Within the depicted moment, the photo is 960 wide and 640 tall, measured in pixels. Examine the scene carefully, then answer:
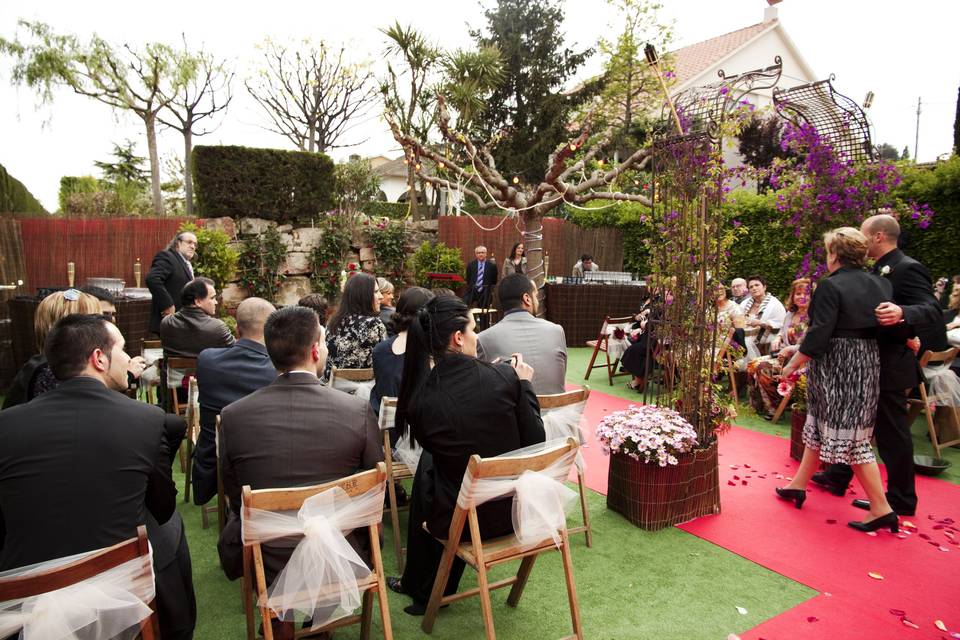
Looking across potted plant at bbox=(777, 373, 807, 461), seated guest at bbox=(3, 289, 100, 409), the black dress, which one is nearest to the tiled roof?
potted plant at bbox=(777, 373, 807, 461)

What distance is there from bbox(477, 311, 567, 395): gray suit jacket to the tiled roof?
23.0 meters

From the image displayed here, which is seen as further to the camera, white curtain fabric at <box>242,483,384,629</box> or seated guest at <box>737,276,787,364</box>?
seated guest at <box>737,276,787,364</box>

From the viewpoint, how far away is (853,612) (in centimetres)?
291

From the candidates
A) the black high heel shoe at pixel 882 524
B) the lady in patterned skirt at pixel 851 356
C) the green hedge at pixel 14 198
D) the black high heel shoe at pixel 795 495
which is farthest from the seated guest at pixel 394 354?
the green hedge at pixel 14 198

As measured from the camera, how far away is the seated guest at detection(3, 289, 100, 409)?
9.20ft

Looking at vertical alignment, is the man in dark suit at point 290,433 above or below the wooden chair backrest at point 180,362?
above

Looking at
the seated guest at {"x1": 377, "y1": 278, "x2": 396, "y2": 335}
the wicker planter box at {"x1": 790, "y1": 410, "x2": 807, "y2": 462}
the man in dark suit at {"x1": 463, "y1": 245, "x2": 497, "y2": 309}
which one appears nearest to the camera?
the wicker planter box at {"x1": 790, "y1": 410, "x2": 807, "y2": 462}

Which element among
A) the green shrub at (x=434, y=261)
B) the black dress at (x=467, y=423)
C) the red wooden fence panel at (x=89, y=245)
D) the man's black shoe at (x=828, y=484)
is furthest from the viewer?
the green shrub at (x=434, y=261)

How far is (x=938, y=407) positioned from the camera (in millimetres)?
5484

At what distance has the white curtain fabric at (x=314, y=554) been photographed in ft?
6.89

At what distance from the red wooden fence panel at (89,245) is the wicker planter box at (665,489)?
9925mm

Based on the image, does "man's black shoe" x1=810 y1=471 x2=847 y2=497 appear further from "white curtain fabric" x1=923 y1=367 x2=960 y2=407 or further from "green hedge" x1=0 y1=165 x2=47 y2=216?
"green hedge" x1=0 y1=165 x2=47 y2=216

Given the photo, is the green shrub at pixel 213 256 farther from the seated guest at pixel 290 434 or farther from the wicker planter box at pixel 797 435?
the wicker planter box at pixel 797 435

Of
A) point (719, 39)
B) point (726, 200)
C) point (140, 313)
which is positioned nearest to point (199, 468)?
point (726, 200)
